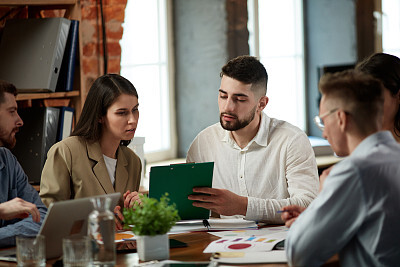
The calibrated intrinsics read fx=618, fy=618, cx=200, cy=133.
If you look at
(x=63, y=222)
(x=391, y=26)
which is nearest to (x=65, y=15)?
(x=63, y=222)

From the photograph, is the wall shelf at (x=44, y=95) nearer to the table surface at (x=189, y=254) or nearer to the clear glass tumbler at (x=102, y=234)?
the table surface at (x=189, y=254)

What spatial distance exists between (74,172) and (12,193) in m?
0.30

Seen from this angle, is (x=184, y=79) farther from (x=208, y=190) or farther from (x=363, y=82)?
(x=363, y=82)

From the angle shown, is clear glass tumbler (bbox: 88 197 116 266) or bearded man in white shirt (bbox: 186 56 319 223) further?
bearded man in white shirt (bbox: 186 56 319 223)

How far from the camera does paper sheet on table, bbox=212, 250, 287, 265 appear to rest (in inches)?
79.1

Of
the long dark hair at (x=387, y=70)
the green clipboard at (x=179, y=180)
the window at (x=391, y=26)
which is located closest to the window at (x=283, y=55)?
the window at (x=391, y=26)

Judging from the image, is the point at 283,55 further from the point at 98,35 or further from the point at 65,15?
the point at 65,15

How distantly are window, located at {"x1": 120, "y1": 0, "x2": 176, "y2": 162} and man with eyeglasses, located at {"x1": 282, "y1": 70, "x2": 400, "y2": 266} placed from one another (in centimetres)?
263

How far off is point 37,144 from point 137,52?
57.6 inches

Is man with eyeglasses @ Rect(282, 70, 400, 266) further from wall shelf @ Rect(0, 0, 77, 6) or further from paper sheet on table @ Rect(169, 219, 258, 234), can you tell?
wall shelf @ Rect(0, 0, 77, 6)

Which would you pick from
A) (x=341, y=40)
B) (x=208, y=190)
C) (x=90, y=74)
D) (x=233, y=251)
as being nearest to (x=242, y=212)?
(x=208, y=190)

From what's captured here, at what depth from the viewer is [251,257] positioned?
2049 millimetres

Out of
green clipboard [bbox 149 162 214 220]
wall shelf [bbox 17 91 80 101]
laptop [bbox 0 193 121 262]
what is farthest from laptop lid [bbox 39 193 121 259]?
wall shelf [bbox 17 91 80 101]

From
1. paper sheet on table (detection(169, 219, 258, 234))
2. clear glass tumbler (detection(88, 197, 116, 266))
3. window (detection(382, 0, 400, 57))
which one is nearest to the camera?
clear glass tumbler (detection(88, 197, 116, 266))
